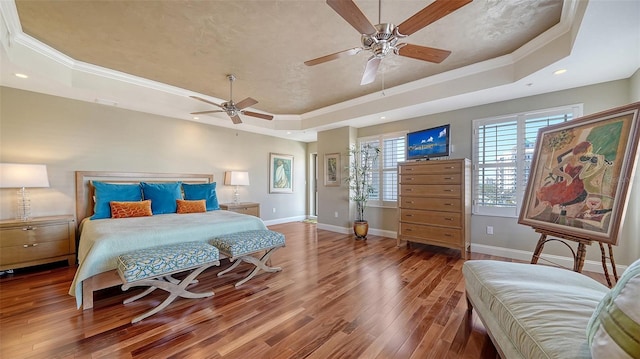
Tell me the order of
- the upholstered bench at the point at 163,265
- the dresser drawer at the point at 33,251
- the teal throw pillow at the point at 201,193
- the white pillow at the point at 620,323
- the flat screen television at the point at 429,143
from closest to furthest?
the white pillow at the point at 620,323
the upholstered bench at the point at 163,265
the dresser drawer at the point at 33,251
the flat screen television at the point at 429,143
the teal throw pillow at the point at 201,193

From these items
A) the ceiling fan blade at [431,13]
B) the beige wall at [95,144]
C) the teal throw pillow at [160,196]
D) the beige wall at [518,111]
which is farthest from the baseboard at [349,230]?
the ceiling fan blade at [431,13]

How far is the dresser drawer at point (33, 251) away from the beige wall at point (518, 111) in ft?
17.0

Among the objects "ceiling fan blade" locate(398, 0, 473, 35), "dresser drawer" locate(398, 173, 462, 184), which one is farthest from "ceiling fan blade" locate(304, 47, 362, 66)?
"dresser drawer" locate(398, 173, 462, 184)

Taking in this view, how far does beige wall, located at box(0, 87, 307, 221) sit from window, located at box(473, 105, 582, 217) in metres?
4.77

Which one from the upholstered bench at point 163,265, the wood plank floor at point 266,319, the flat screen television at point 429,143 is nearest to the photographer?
the wood plank floor at point 266,319

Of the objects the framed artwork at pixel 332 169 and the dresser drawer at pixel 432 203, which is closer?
the dresser drawer at pixel 432 203

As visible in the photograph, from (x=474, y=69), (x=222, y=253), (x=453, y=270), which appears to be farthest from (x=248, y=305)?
(x=474, y=69)

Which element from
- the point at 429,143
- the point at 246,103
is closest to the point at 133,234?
the point at 246,103

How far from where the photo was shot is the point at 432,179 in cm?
384

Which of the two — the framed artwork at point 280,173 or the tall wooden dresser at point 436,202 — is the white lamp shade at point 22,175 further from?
the tall wooden dresser at point 436,202

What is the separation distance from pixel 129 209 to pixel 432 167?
4626 millimetres

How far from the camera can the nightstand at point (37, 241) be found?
2.86 m

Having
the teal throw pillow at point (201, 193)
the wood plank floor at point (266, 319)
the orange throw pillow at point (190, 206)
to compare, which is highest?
the teal throw pillow at point (201, 193)

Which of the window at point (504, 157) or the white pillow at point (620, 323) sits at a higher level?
the window at point (504, 157)
